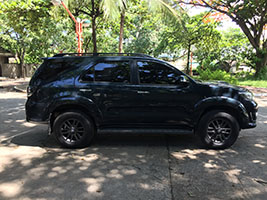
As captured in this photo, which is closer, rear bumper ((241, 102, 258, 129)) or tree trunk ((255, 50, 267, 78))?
rear bumper ((241, 102, 258, 129))

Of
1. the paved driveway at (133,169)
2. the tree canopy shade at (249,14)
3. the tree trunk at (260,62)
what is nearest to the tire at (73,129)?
the paved driveway at (133,169)

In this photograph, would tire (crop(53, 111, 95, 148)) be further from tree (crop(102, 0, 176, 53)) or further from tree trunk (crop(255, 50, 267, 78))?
tree trunk (crop(255, 50, 267, 78))

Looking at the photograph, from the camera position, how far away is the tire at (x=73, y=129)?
4.55m

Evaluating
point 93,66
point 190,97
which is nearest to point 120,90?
point 93,66

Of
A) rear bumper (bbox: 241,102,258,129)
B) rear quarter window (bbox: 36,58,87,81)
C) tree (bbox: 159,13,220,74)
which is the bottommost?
rear bumper (bbox: 241,102,258,129)

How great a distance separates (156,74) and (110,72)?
92 centimetres

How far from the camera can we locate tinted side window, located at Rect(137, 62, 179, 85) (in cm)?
457

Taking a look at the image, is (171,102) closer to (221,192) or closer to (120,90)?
(120,90)

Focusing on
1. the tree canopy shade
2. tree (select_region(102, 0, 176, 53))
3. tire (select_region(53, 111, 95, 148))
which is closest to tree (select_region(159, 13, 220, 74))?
the tree canopy shade

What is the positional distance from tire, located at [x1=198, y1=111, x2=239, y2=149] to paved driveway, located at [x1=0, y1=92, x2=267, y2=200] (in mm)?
180

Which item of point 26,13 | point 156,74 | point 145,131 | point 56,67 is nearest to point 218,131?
point 145,131

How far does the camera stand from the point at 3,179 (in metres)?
3.41

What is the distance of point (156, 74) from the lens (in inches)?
181

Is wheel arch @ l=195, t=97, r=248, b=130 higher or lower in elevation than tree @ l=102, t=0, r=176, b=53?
lower
